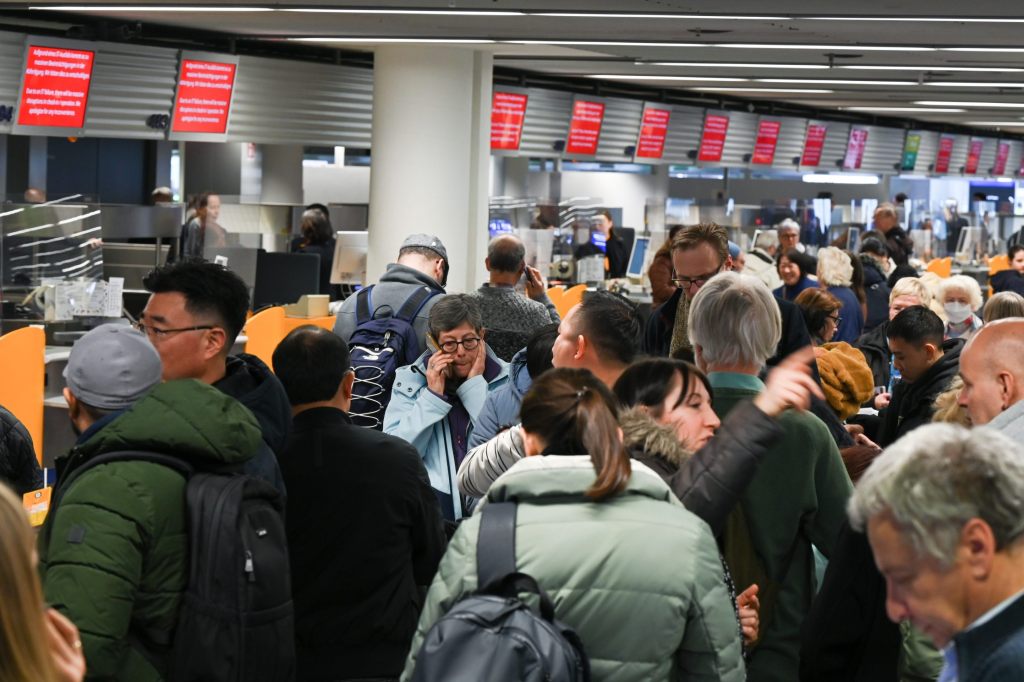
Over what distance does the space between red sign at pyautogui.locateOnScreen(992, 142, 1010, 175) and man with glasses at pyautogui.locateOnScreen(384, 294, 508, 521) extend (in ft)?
67.3

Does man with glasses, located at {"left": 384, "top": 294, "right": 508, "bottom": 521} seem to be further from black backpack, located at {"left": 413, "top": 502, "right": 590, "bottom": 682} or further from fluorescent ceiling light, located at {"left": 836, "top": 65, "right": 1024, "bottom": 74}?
fluorescent ceiling light, located at {"left": 836, "top": 65, "right": 1024, "bottom": 74}

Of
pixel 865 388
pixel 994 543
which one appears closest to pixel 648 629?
pixel 994 543

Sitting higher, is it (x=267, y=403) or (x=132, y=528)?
(x=267, y=403)

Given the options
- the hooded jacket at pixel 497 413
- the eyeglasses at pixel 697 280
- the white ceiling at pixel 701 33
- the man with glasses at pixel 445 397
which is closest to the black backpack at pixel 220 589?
the hooded jacket at pixel 497 413

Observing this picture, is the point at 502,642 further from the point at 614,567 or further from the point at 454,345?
the point at 454,345

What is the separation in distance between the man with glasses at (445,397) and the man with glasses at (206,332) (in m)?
0.87

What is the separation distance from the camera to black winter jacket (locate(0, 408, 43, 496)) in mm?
4164

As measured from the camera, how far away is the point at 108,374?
2.77 metres

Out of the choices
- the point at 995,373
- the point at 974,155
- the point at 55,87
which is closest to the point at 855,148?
the point at 974,155

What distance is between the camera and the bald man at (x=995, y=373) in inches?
117

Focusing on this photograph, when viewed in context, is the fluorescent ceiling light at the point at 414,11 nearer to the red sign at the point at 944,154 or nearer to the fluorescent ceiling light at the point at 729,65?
the fluorescent ceiling light at the point at 729,65

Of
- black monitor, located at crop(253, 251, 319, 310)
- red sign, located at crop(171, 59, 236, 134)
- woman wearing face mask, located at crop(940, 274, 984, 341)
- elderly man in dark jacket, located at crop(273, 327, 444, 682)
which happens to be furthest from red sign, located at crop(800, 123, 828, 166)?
elderly man in dark jacket, located at crop(273, 327, 444, 682)

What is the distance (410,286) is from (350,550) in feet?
7.92

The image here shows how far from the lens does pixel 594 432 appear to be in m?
2.46
